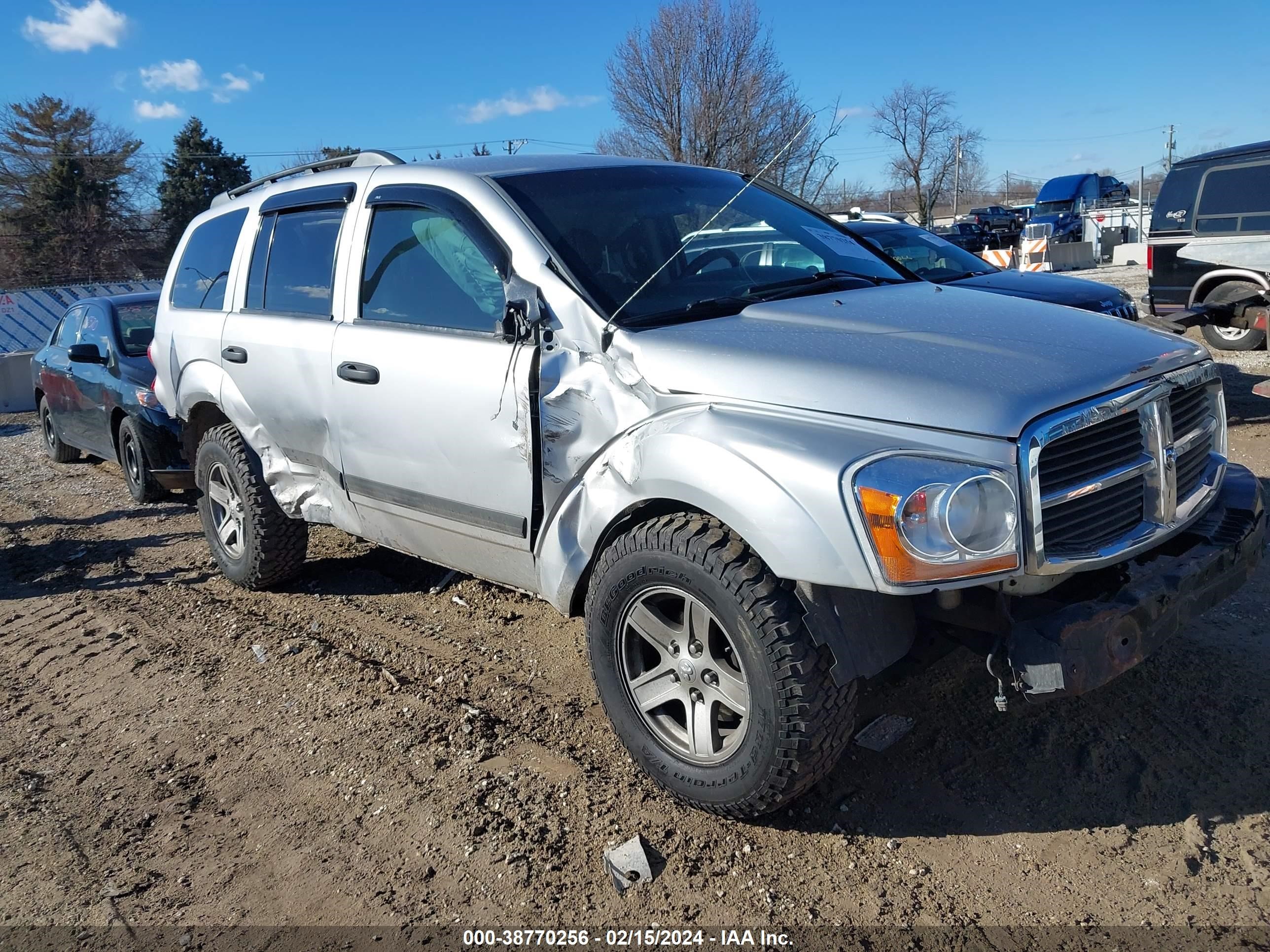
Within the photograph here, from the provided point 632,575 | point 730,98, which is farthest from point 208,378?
point 730,98

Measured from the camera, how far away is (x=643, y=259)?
11.4ft

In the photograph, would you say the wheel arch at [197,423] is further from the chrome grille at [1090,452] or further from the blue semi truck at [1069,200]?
the blue semi truck at [1069,200]

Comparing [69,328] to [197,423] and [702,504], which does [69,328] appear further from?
[702,504]

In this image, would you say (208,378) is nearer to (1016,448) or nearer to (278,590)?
(278,590)

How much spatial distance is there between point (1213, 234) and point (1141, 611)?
8915mm

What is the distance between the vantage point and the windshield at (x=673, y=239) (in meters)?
3.29

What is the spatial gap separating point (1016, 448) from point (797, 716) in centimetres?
90

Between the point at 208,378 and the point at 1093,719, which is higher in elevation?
the point at 208,378

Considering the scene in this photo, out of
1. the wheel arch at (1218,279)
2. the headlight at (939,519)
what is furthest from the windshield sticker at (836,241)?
the wheel arch at (1218,279)

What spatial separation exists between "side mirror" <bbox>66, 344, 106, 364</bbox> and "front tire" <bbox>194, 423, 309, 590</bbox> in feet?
9.61

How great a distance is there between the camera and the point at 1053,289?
7.37 m

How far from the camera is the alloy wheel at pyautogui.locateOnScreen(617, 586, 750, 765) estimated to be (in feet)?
9.25

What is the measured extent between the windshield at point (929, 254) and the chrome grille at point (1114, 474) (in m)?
5.40

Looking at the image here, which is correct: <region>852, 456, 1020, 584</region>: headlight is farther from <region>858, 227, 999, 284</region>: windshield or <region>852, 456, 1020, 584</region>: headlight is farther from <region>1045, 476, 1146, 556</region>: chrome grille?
<region>858, 227, 999, 284</region>: windshield
